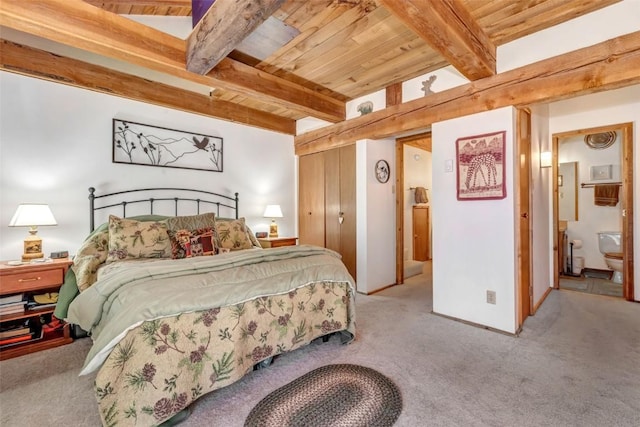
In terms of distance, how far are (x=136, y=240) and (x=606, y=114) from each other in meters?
5.55

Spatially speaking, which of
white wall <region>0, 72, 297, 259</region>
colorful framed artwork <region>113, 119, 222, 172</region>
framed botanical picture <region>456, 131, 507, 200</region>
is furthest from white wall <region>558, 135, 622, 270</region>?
white wall <region>0, 72, 297, 259</region>

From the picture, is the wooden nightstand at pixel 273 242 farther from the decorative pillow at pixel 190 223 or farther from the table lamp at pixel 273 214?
the decorative pillow at pixel 190 223

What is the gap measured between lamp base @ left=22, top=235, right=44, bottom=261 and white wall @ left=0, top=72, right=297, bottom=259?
24 cm

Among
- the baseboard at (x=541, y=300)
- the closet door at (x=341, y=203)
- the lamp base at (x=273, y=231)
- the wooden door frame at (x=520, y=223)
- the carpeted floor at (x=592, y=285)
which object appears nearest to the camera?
the wooden door frame at (x=520, y=223)

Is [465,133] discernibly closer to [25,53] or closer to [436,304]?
[436,304]

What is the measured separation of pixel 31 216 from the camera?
2404mm

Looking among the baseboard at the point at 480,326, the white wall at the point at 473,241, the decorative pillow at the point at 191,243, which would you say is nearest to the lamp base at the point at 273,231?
the decorative pillow at the point at 191,243

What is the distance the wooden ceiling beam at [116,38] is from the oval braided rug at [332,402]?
263 centimetres

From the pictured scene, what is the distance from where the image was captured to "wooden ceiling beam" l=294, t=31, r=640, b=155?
2072mm

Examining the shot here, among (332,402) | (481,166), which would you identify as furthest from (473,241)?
(332,402)

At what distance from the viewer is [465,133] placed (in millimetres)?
2838

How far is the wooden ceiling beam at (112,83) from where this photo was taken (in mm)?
2590

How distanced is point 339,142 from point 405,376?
3.08m

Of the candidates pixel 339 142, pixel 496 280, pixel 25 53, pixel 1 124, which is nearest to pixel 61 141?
pixel 1 124
